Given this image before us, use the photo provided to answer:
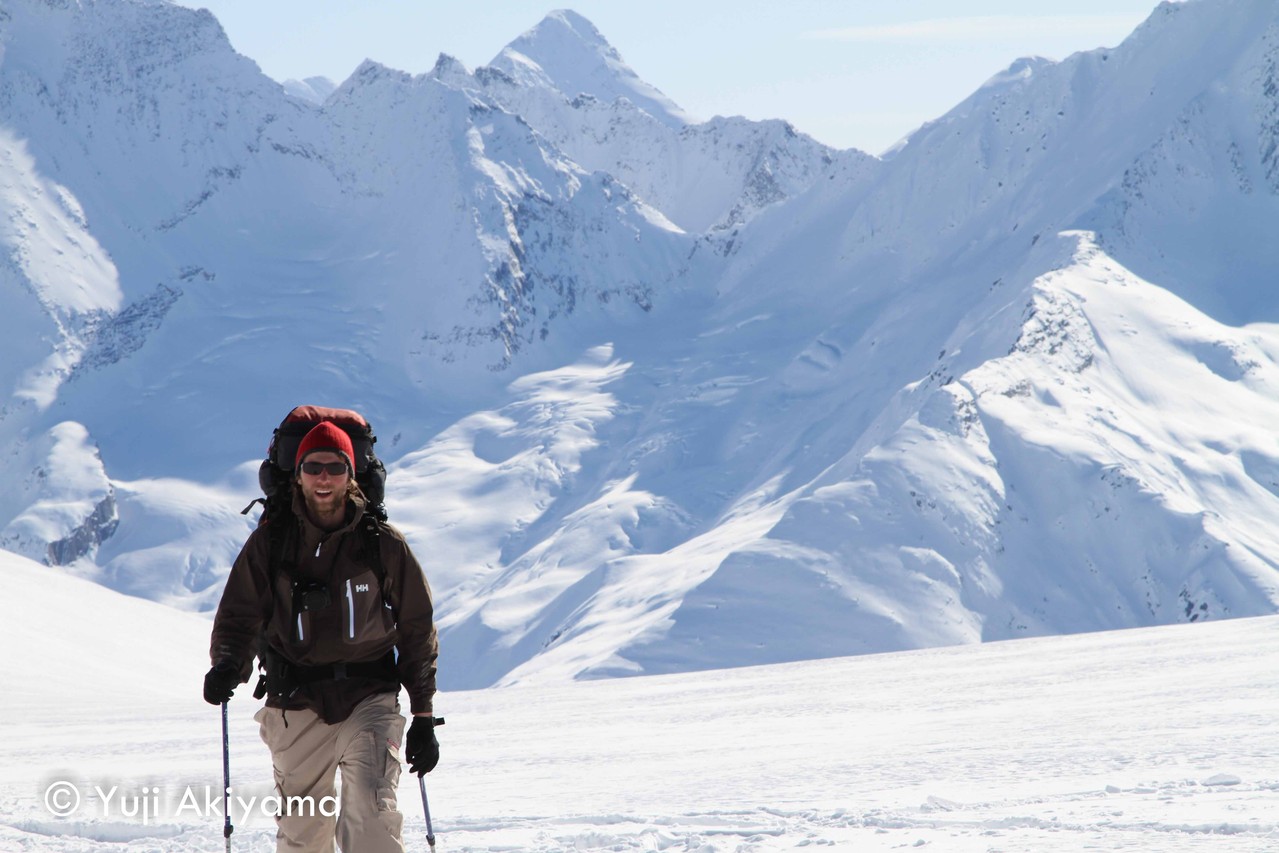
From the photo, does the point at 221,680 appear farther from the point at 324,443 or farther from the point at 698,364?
the point at 698,364

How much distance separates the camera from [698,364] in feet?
543

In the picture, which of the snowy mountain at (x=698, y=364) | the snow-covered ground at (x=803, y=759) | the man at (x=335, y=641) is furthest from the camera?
the snowy mountain at (x=698, y=364)

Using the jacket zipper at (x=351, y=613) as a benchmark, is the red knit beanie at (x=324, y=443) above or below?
above

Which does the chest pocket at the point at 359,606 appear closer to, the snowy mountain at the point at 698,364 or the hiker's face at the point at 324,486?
the hiker's face at the point at 324,486

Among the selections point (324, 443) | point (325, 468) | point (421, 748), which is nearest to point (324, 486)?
point (325, 468)

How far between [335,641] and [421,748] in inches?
23.2

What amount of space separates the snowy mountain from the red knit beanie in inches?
2606

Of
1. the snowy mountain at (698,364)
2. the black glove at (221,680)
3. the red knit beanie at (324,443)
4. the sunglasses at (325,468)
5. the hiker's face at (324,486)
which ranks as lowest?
the black glove at (221,680)

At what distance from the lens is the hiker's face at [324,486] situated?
251 inches

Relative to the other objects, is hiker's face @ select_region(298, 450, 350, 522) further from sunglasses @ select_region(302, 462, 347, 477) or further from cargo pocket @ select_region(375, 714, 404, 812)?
cargo pocket @ select_region(375, 714, 404, 812)

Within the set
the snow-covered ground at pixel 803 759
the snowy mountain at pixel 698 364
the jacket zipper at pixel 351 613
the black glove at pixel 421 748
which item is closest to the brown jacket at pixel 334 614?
the jacket zipper at pixel 351 613

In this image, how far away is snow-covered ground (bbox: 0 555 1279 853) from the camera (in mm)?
8898

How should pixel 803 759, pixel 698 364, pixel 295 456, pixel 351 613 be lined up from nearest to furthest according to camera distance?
pixel 351 613
pixel 295 456
pixel 803 759
pixel 698 364

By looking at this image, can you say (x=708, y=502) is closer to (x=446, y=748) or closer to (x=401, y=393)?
(x=401, y=393)
